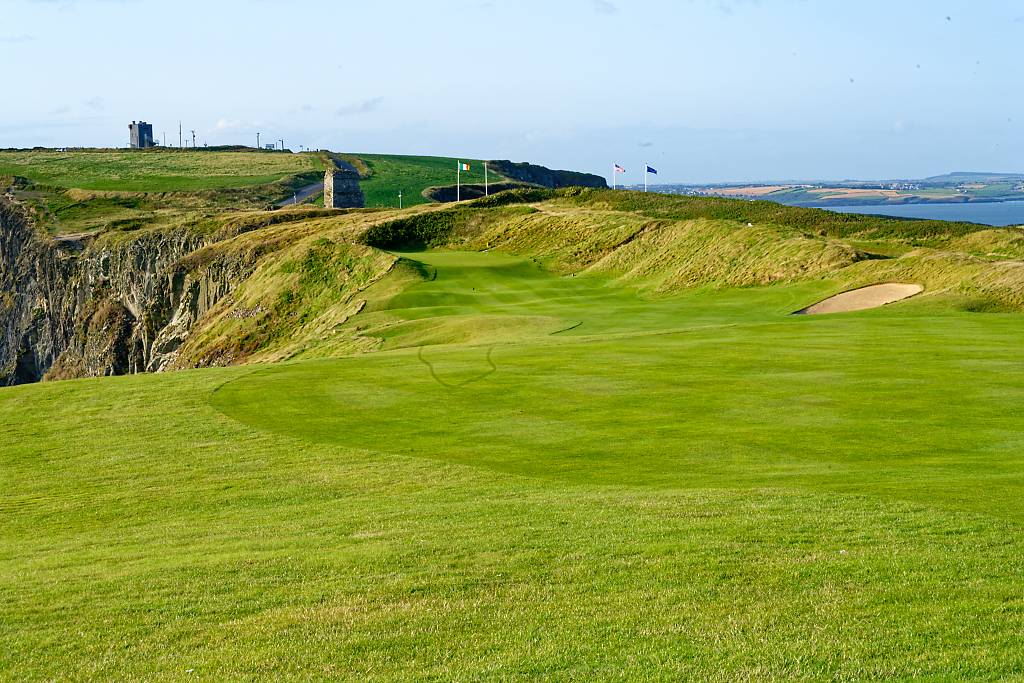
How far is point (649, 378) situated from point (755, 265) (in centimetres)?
3238

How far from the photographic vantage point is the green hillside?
1157 centimetres

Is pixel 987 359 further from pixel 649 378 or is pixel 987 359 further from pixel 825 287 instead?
pixel 825 287

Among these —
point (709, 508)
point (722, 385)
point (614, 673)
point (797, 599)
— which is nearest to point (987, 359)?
point (722, 385)

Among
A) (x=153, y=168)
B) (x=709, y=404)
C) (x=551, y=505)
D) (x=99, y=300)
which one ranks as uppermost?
(x=153, y=168)

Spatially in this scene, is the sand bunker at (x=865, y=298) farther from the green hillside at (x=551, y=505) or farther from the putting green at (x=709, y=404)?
the putting green at (x=709, y=404)

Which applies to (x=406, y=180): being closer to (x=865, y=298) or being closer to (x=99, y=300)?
(x=99, y=300)

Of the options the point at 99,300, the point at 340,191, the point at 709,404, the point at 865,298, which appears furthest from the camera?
the point at 340,191

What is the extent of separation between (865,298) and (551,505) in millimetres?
36062

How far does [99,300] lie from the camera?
91.0 metres

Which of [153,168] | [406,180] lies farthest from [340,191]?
[153,168]

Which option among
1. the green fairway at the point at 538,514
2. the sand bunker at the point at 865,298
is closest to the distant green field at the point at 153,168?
the sand bunker at the point at 865,298

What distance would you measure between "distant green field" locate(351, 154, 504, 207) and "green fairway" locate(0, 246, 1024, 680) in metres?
113

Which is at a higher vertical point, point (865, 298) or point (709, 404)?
point (865, 298)

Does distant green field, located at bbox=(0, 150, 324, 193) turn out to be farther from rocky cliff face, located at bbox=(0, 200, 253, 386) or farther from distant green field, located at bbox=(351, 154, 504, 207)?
rocky cliff face, located at bbox=(0, 200, 253, 386)
